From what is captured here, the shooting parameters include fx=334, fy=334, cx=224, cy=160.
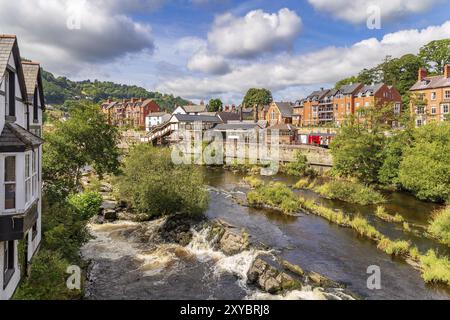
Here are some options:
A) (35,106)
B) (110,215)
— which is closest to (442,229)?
(110,215)

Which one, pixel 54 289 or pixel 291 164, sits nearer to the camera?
pixel 54 289

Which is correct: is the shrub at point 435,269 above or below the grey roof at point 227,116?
below

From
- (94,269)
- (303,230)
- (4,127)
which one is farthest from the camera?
(303,230)

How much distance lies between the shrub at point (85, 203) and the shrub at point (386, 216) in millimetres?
25158

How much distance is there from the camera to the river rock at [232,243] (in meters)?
22.6

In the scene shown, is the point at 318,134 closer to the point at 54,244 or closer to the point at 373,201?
the point at 373,201

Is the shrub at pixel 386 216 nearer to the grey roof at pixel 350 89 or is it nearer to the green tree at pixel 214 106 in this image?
the grey roof at pixel 350 89

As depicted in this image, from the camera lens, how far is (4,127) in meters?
12.2

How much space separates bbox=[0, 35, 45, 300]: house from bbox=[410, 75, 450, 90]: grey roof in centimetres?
7534

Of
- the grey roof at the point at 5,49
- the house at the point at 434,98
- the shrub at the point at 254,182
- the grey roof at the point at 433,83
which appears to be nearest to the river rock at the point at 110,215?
the grey roof at the point at 5,49

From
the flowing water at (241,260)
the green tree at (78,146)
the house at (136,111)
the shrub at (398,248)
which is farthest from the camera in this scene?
the house at (136,111)

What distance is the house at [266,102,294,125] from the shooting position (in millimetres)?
94875

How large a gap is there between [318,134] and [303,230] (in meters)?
48.0

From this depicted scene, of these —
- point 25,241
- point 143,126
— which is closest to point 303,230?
point 25,241
